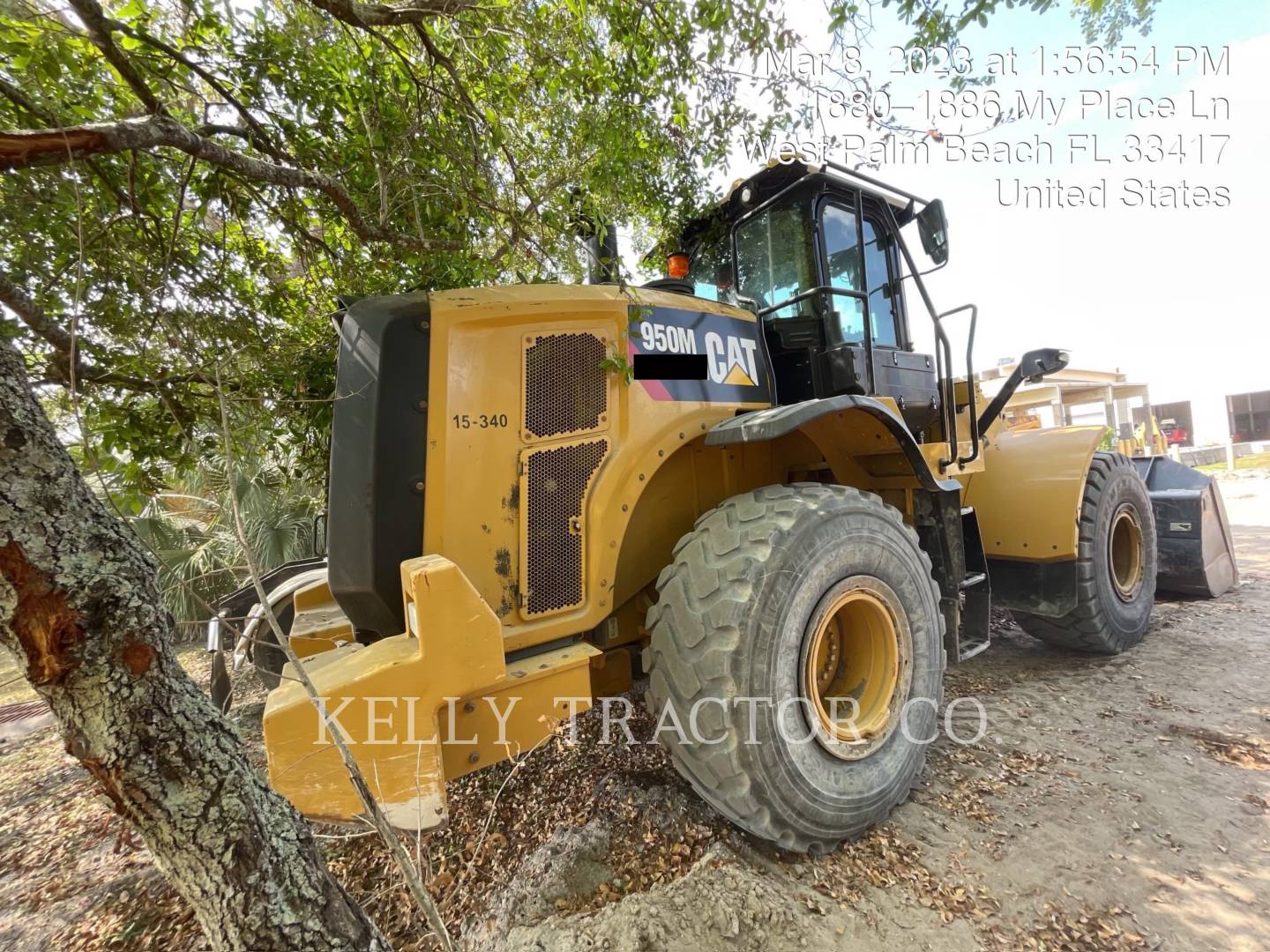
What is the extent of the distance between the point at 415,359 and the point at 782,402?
6.55 feet

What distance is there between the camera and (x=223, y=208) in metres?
3.11

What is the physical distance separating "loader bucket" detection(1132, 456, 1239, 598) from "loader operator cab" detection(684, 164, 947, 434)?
318 cm

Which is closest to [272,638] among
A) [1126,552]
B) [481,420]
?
[481,420]

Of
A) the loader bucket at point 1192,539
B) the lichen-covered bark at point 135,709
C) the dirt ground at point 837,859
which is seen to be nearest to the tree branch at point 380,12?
the lichen-covered bark at point 135,709

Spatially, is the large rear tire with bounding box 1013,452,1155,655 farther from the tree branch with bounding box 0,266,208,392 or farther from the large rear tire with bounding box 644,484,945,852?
the tree branch with bounding box 0,266,208,392

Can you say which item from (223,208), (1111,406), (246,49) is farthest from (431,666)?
(1111,406)

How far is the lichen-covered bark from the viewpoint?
110 centimetres

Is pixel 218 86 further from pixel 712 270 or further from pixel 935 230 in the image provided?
pixel 935 230

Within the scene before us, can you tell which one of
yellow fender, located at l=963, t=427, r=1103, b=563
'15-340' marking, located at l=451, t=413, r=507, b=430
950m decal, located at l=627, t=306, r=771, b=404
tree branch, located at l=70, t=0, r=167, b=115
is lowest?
yellow fender, located at l=963, t=427, r=1103, b=563

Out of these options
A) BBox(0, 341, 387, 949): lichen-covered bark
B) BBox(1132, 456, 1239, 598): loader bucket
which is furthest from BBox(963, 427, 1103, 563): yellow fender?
BBox(0, 341, 387, 949): lichen-covered bark

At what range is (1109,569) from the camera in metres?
4.00

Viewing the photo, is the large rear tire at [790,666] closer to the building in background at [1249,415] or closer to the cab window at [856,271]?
the cab window at [856,271]

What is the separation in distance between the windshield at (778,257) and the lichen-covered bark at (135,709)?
298cm

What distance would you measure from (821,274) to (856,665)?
207cm
